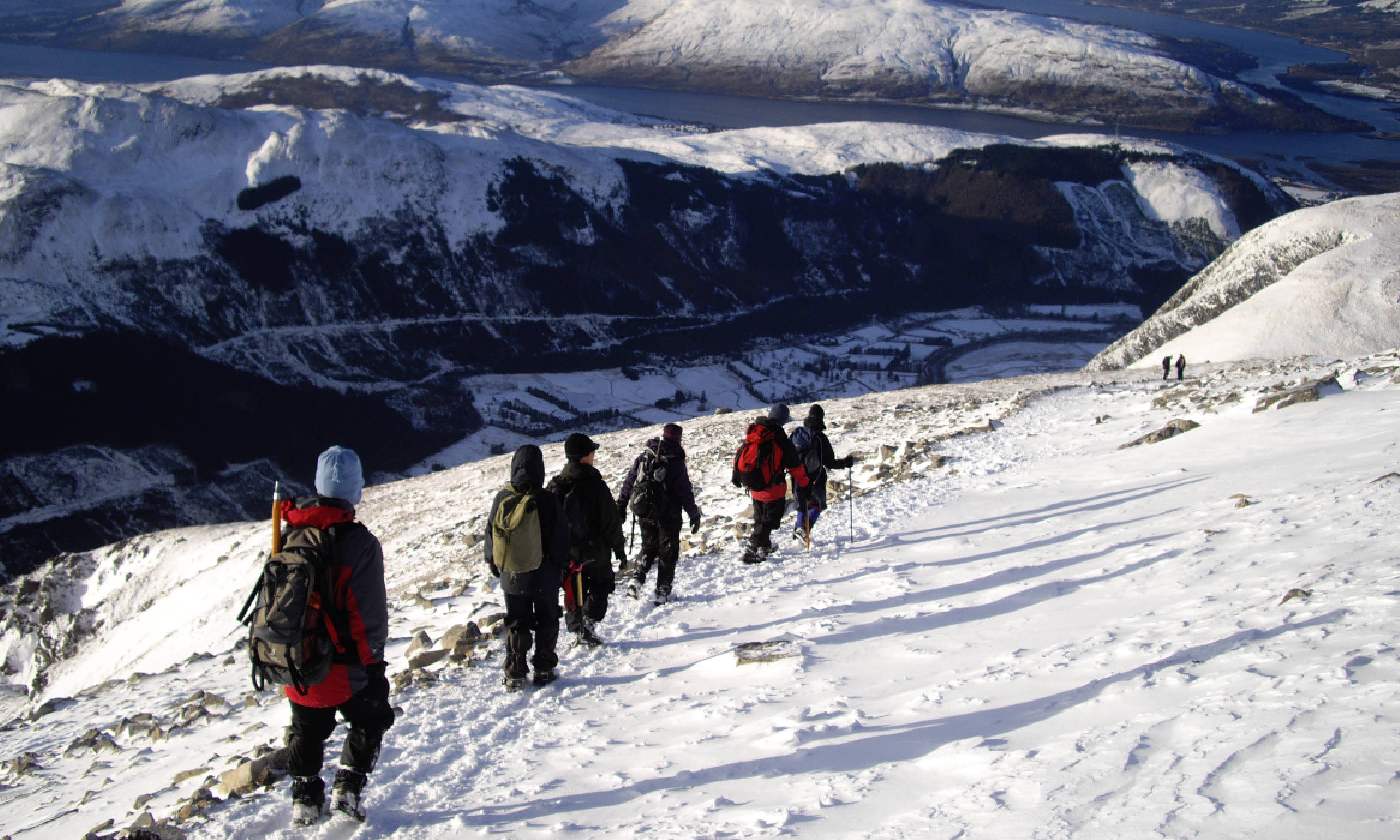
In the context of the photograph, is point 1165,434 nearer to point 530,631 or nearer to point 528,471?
point 530,631

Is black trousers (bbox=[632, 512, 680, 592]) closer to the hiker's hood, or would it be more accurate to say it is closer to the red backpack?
the red backpack

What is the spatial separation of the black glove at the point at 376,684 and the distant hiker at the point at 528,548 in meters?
1.89

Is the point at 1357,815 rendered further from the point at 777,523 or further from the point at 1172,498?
the point at 1172,498

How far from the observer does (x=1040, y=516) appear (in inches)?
566

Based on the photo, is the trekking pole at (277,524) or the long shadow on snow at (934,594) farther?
the long shadow on snow at (934,594)

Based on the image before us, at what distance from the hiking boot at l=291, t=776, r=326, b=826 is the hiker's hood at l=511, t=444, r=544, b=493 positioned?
296cm

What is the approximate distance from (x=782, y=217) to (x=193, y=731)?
147019mm

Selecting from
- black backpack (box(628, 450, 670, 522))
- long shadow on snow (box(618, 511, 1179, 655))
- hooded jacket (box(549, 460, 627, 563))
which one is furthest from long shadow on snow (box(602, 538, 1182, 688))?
black backpack (box(628, 450, 670, 522))

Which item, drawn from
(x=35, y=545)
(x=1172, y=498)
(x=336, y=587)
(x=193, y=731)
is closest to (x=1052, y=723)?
(x=336, y=587)

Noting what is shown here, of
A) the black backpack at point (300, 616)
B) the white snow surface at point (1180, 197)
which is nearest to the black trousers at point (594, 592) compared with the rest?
the black backpack at point (300, 616)

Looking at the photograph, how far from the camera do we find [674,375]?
3912 inches

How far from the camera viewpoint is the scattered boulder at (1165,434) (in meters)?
19.1

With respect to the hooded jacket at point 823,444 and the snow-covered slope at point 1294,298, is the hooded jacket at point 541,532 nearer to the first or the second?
the hooded jacket at point 823,444

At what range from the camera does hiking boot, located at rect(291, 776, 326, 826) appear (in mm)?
6668
